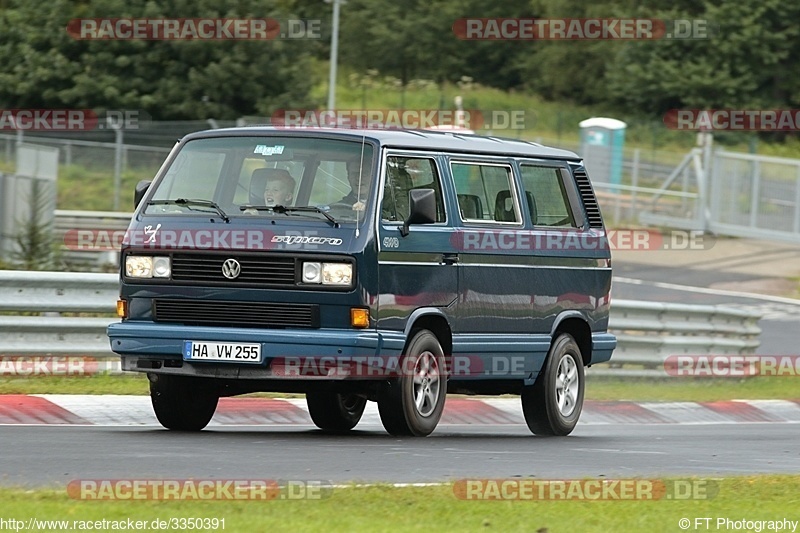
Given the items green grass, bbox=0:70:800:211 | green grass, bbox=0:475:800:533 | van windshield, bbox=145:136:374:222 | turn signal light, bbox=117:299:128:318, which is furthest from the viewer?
green grass, bbox=0:70:800:211

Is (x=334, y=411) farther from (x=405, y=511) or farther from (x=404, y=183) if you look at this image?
(x=405, y=511)

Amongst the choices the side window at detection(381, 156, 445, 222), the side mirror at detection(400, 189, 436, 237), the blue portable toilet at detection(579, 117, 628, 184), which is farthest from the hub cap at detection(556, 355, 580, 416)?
the blue portable toilet at detection(579, 117, 628, 184)

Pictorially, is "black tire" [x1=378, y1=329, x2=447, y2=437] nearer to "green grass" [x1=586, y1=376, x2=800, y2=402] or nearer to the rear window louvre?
the rear window louvre

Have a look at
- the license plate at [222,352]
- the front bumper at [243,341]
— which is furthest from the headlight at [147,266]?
the license plate at [222,352]

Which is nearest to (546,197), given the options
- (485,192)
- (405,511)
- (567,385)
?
(485,192)

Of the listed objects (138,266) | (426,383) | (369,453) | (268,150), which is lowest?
(369,453)

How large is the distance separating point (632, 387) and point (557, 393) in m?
5.95

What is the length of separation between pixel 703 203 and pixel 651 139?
9.63 m

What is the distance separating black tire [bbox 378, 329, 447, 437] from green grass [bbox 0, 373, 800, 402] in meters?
3.39

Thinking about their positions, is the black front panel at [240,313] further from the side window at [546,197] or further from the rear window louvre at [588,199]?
the rear window louvre at [588,199]

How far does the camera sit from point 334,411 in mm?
12961

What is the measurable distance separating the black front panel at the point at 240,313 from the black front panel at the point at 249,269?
0.47ft

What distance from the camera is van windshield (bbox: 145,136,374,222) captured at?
1127 centimetres

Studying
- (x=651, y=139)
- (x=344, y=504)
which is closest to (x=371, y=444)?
(x=344, y=504)
